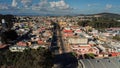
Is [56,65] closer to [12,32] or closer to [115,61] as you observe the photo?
[115,61]

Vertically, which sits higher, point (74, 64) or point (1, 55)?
point (1, 55)

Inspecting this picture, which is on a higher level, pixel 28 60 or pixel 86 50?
pixel 28 60

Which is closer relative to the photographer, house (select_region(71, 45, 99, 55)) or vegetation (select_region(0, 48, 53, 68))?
vegetation (select_region(0, 48, 53, 68))

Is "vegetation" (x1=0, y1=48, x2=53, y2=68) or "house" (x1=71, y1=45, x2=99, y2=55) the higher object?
"vegetation" (x1=0, y1=48, x2=53, y2=68)

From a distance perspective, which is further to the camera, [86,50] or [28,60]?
[86,50]

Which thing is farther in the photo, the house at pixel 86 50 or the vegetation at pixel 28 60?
the house at pixel 86 50

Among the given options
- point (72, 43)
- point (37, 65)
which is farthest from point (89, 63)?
point (72, 43)

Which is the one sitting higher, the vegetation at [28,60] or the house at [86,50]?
Answer: the vegetation at [28,60]

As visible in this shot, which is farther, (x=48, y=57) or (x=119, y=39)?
(x=119, y=39)
